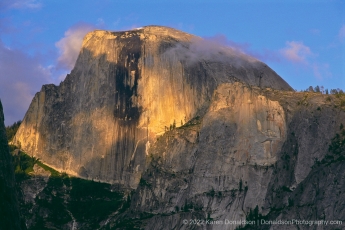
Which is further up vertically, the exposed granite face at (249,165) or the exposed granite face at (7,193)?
the exposed granite face at (249,165)

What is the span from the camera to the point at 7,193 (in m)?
82.1

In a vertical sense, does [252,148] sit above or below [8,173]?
above

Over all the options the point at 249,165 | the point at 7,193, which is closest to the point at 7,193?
the point at 7,193

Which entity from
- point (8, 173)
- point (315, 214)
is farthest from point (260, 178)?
point (8, 173)

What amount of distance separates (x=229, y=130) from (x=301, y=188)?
2433 cm

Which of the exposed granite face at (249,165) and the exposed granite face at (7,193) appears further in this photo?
the exposed granite face at (249,165)

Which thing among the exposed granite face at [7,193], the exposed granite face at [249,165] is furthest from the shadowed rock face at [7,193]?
the exposed granite face at [249,165]

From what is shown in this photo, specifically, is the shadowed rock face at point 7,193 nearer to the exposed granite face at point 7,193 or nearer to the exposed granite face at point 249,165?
the exposed granite face at point 7,193

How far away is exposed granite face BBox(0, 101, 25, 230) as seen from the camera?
264 feet

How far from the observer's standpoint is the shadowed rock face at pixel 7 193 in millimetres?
80438

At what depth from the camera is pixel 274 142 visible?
604 feet

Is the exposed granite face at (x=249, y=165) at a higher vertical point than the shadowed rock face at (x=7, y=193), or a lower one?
higher

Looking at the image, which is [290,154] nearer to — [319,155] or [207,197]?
[319,155]

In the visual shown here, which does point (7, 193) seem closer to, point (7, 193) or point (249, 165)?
point (7, 193)
